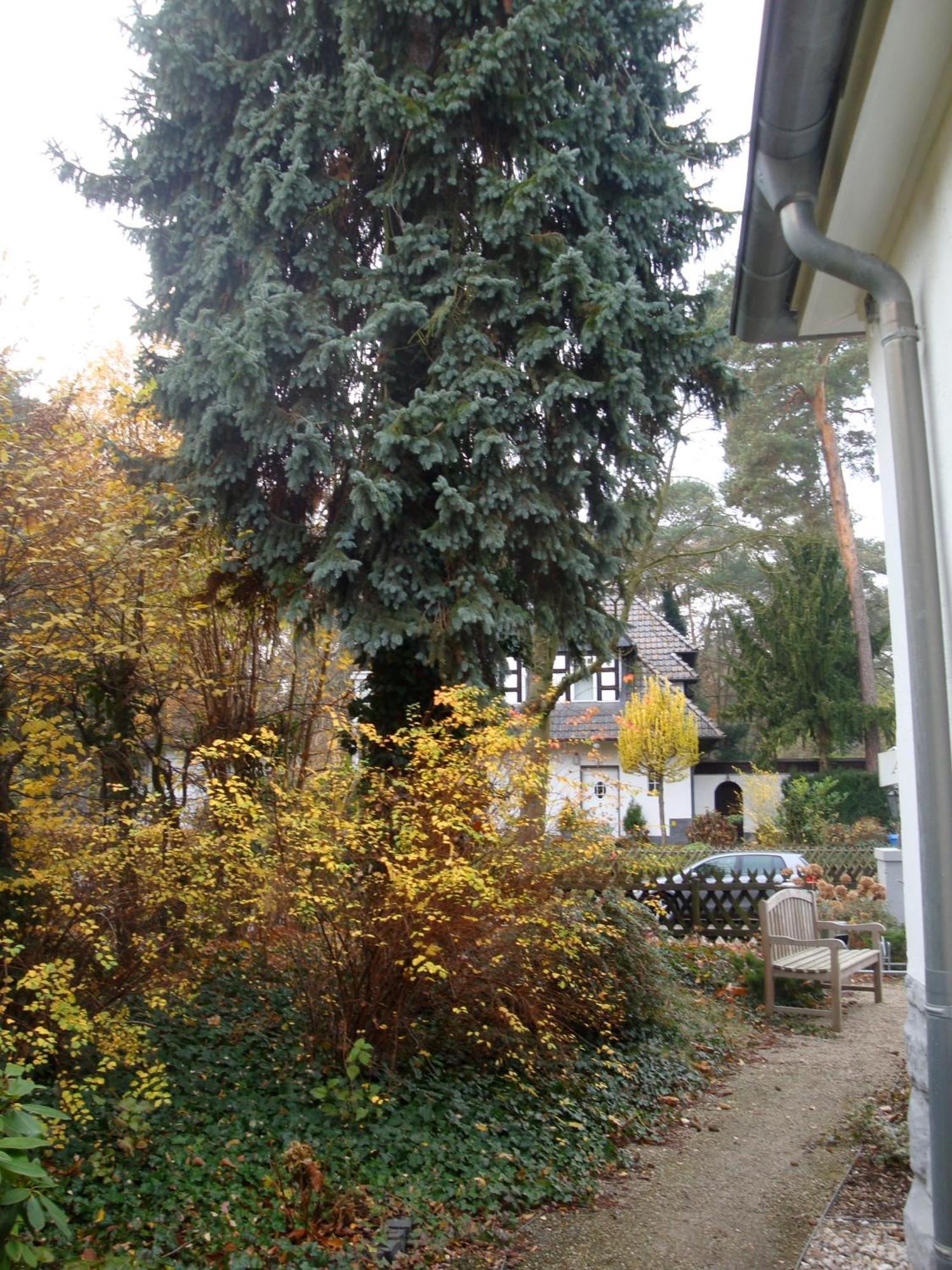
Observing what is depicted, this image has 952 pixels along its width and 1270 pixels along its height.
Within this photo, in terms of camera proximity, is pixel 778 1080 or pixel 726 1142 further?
pixel 778 1080

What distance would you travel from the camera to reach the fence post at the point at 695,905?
1405 centimetres

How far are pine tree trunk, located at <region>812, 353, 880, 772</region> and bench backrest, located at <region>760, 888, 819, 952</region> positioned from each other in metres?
17.8

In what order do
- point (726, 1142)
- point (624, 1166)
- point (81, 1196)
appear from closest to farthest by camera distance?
point (81, 1196) < point (624, 1166) < point (726, 1142)

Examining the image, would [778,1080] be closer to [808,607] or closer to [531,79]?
[531,79]

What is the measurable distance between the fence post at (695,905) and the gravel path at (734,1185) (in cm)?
515

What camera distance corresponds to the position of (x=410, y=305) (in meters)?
9.07

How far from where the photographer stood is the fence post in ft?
46.1

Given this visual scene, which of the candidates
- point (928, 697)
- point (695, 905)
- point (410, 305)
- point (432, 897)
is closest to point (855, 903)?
point (695, 905)

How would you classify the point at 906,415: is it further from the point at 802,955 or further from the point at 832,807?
the point at 832,807

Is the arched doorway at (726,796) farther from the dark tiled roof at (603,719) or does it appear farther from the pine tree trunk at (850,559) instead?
the pine tree trunk at (850,559)

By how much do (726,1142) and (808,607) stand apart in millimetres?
28294

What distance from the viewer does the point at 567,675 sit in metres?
16.6

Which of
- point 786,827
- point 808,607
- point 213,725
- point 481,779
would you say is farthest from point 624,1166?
point 808,607

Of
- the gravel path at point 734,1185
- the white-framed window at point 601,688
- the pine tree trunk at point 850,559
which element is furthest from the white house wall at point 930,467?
the white-framed window at point 601,688
